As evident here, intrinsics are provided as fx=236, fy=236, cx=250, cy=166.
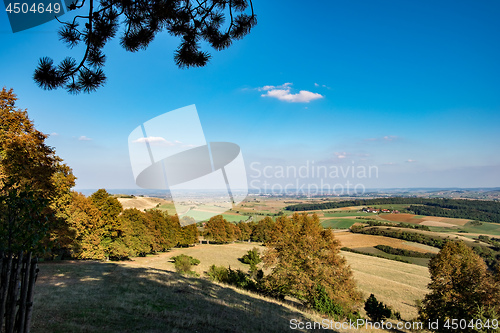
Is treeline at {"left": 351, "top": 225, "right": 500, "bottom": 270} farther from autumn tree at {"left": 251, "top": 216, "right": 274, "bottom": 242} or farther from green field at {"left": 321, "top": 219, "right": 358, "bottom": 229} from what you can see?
autumn tree at {"left": 251, "top": 216, "right": 274, "bottom": 242}

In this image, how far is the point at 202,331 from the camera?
8.03 metres

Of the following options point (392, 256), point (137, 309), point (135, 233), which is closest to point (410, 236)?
point (392, 256)

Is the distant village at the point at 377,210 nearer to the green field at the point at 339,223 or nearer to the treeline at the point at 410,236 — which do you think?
the green field at the point at 339,223

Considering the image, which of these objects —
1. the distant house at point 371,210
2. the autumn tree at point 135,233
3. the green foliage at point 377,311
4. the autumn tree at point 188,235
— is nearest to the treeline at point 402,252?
the green foliage at point 377,311

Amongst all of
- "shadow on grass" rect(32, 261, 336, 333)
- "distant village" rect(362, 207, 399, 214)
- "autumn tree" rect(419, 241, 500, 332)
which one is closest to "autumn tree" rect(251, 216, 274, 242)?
"autumn tree" rect(419, 241, 500, 332)

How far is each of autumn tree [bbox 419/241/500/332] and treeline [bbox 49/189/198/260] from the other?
1066 inches

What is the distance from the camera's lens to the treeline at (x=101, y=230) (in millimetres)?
24141

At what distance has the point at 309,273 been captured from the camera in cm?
2052

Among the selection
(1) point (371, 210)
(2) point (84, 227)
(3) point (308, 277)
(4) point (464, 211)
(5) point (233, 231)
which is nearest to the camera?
(3) point (308, 277)

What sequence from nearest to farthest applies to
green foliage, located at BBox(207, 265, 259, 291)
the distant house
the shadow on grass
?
the shadow on grass
green foliage, located at BBox(207, 265, 259, 291)
the distant house

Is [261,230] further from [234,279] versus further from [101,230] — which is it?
[234,279]

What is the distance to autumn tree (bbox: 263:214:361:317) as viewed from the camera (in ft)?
64.0

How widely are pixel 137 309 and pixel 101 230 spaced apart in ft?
81.0

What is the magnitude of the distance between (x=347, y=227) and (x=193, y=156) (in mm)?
83737
